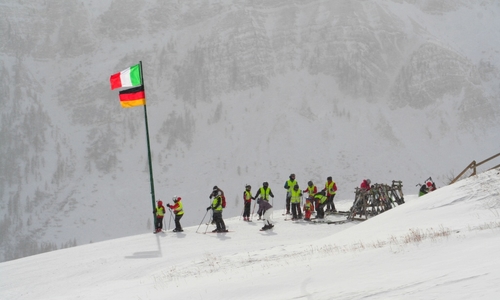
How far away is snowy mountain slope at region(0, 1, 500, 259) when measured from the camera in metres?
50.4

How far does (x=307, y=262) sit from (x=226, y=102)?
5016 cm

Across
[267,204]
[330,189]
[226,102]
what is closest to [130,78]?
[267,204]

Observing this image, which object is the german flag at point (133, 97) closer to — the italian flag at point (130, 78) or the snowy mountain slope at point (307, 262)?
the italian flag at point (130, 78)

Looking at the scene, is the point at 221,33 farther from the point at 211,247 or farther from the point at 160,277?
the point at 160,277

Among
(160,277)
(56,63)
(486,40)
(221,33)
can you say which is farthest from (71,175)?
(486,40)

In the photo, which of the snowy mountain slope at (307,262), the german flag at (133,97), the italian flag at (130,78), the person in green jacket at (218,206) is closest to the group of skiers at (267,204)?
the person in green jacket at (218,206)

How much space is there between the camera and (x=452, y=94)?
60.0 metres

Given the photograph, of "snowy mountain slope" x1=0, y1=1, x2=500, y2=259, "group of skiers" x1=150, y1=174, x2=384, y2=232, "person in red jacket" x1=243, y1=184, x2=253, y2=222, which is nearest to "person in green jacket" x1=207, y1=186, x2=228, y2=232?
"group of skiers" x1=150, y1=174, x2=384, y2=232

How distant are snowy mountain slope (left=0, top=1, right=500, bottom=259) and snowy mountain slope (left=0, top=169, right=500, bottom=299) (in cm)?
2688

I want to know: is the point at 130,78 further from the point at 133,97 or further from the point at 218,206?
the point at 218,206

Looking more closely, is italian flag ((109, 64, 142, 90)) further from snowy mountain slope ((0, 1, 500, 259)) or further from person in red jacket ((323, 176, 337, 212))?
snowy mountain slope ((0, 1, 500, 259))

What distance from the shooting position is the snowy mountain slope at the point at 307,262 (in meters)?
7.22

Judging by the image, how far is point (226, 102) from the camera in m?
60.0

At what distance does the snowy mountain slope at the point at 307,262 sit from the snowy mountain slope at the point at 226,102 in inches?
1058
